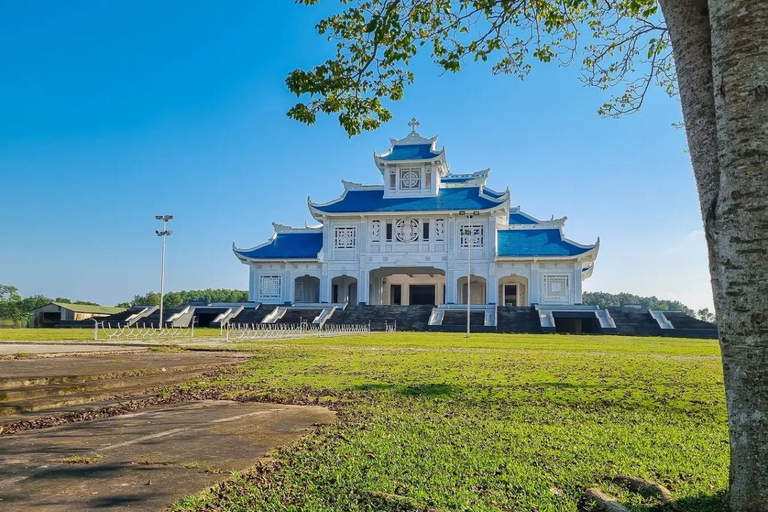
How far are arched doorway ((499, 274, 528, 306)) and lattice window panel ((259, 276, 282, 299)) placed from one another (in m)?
19.8

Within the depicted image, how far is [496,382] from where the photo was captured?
803 cm

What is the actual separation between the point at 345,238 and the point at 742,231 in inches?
1692

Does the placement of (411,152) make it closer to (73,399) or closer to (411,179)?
(411,179)

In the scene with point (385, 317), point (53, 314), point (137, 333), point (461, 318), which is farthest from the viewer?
point (53, 314)

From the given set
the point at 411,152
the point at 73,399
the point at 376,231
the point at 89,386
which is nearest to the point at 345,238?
the point at 376,231

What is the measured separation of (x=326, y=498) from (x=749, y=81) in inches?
130

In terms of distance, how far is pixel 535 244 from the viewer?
42.5 meters

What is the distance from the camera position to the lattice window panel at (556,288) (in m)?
41.0

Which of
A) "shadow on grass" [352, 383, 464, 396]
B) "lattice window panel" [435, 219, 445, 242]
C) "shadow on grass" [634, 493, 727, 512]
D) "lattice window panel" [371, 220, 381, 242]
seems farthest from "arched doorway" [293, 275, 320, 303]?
"shadow on grass" [634, 493, 727, 512]

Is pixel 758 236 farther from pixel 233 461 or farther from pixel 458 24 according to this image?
pixel 458 24

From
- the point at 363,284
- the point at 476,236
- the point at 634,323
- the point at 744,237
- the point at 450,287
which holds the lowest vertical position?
the point at 634,323

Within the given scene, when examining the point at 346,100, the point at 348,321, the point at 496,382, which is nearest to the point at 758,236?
the point at 346,100

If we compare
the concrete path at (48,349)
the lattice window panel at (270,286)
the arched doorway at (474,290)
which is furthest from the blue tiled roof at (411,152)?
the concrete path at (48,349)

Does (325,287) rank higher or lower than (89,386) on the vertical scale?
higher
